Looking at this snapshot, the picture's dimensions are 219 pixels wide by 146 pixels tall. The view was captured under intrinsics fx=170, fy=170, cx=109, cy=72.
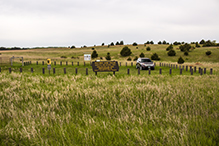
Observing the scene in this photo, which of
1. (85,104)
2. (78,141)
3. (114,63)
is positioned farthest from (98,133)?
(114,63)

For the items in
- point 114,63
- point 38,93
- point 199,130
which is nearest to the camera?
point 199,130

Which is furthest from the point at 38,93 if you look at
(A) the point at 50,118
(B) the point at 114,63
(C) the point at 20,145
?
(B) the point at 114,63

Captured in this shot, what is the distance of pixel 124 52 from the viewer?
79.6m

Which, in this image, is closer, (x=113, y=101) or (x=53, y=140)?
(x=53, y=140)

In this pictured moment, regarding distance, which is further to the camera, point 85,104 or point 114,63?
point 114,63

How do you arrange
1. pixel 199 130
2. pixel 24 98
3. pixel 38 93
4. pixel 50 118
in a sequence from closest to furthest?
1. pixel 199 130
2. pixel 50 118
3. pixel 24 98
4. pixel 38 93

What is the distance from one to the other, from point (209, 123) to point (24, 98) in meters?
6.44

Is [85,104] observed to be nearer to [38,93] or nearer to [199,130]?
[38,93]

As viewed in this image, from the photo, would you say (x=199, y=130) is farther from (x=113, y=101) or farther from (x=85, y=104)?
(x=85, y=104)

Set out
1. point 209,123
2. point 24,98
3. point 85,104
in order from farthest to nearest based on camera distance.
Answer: point 24,98, point 85,104, point 209,123

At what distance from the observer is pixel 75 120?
4.60 m

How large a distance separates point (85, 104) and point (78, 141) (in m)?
2.56

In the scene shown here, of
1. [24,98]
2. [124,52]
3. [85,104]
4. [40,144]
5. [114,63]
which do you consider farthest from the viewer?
[124,52]

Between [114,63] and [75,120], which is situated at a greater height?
[114,63]
